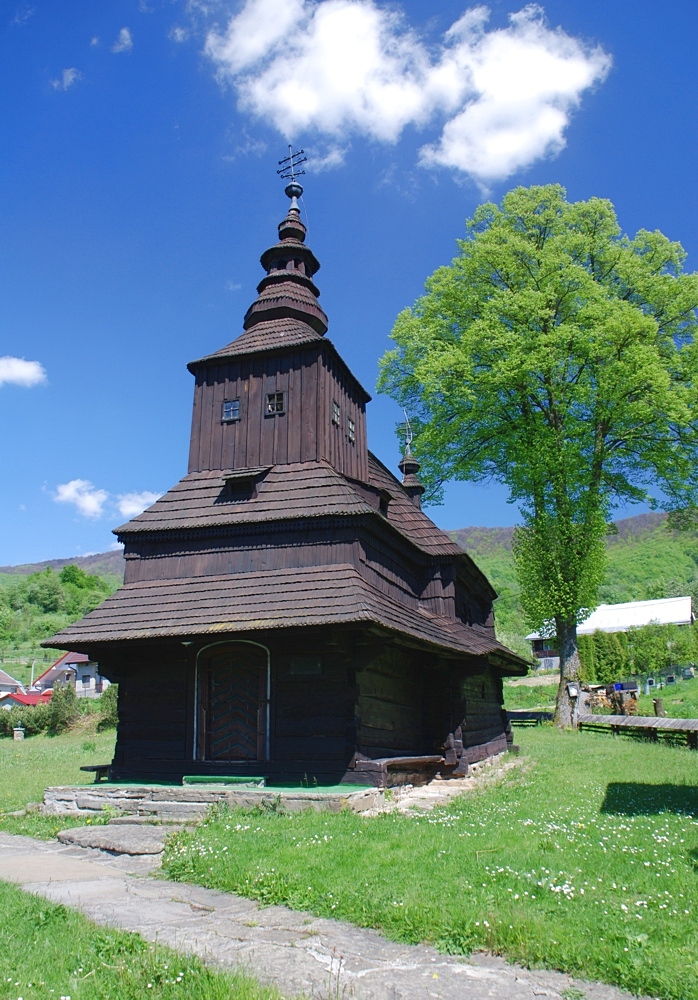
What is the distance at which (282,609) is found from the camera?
484 inches

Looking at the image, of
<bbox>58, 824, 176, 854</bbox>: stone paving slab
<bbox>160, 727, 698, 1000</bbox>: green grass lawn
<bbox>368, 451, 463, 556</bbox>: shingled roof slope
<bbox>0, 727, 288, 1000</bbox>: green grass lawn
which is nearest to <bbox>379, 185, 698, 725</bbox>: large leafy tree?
<bbox>368, 451, 463, 556</bbox>: shingled roof slope

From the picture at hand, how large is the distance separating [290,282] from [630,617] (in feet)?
193

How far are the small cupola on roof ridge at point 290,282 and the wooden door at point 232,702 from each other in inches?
369

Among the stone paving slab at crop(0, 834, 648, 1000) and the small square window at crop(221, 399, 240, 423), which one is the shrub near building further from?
the stone paving slab at crop(0, 834, 648, 1000)

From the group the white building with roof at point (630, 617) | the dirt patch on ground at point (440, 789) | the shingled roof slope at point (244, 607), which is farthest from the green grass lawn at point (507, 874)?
the white building with roof at point (630, 617)

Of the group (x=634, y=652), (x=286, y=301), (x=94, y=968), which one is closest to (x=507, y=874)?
(x=94, y=968)

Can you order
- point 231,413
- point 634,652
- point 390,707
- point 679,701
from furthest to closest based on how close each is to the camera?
point 634,652
point 679,701
point 231,413
point 390,707

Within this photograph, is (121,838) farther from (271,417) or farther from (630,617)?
(630,617)

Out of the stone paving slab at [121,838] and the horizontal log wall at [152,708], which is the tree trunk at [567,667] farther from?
the stone paving slab at [121,838]

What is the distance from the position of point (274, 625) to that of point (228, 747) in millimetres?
2995

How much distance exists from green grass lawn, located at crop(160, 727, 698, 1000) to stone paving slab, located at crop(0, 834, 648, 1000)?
0.57ft

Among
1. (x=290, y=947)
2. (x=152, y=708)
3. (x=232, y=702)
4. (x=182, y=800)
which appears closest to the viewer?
(x=290, y=947)

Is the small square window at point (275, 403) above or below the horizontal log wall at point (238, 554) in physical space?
above

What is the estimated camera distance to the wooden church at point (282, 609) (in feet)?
40.4
